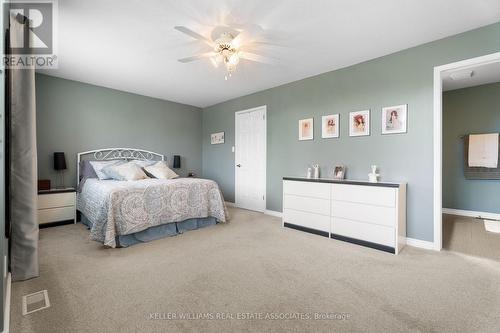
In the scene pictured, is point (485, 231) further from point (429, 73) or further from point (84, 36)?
point (84, 36)

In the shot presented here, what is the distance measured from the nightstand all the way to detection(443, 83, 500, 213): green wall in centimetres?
688

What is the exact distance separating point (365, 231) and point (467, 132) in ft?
11.3

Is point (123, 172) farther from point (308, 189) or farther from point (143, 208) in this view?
point (308, 189)

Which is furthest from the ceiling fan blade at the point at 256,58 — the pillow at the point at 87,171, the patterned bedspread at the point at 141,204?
the pillow at the point at 87,171

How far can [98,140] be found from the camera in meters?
4.38

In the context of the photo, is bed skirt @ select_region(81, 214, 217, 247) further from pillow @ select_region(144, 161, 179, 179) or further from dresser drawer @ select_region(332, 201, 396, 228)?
dresser drawer @ select_region(332, 201, 396, 228)

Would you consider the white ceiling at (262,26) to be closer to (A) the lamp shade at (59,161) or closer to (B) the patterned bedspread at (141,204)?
(A) the lamp shade at (59,161)

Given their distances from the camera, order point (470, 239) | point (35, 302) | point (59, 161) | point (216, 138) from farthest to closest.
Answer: point (216, 138) → point (59, 161) → point (470, 239) → point (35, 302)

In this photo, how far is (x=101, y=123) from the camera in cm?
441

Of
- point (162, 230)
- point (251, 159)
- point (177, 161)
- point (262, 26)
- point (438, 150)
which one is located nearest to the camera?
point (262, 26)

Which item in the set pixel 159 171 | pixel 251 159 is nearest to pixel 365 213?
pixel 251 159

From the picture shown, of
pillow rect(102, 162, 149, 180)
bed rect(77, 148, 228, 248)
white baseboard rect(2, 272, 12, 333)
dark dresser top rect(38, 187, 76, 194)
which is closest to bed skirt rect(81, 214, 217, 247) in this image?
bed rect(77, 148, 228, 248)

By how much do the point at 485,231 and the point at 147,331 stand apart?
4548mm

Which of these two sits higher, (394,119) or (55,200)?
(394,119)
